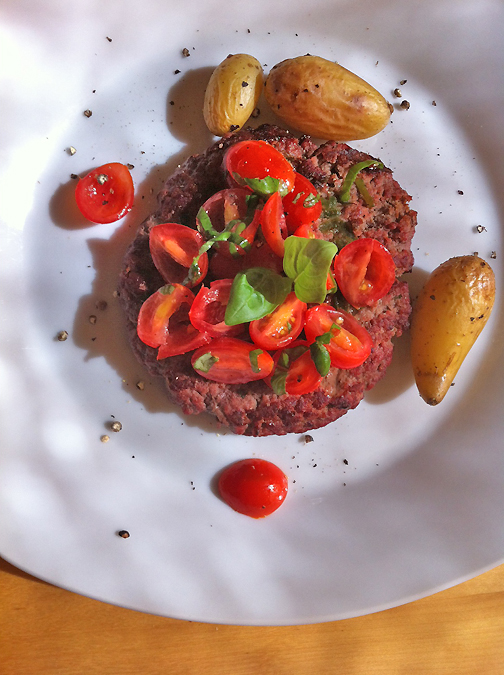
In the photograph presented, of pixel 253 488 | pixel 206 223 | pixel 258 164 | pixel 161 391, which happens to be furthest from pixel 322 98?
pixel 253 488

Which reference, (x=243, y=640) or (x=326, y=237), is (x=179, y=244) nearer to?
(x=326, y=237)

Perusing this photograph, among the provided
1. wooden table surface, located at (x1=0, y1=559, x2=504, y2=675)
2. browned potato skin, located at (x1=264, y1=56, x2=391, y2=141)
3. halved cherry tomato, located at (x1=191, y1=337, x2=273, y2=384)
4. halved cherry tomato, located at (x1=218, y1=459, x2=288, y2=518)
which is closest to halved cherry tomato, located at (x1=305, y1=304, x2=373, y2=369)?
halved cherry tomato, located at (x1=191, y1=337, x2=273, y2=384)

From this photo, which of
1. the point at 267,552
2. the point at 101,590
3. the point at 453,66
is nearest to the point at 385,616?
the point at 267,552

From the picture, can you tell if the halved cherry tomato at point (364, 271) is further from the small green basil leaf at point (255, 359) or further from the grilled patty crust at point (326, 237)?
the small green basil leaf at point (255, 359)

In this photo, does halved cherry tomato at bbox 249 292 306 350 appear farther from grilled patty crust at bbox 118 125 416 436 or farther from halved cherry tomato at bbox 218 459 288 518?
halved cherry tomato at bbox 218 459 288 518

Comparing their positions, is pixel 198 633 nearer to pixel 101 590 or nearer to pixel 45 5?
pixel 101 590

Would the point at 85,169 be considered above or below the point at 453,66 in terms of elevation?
below
